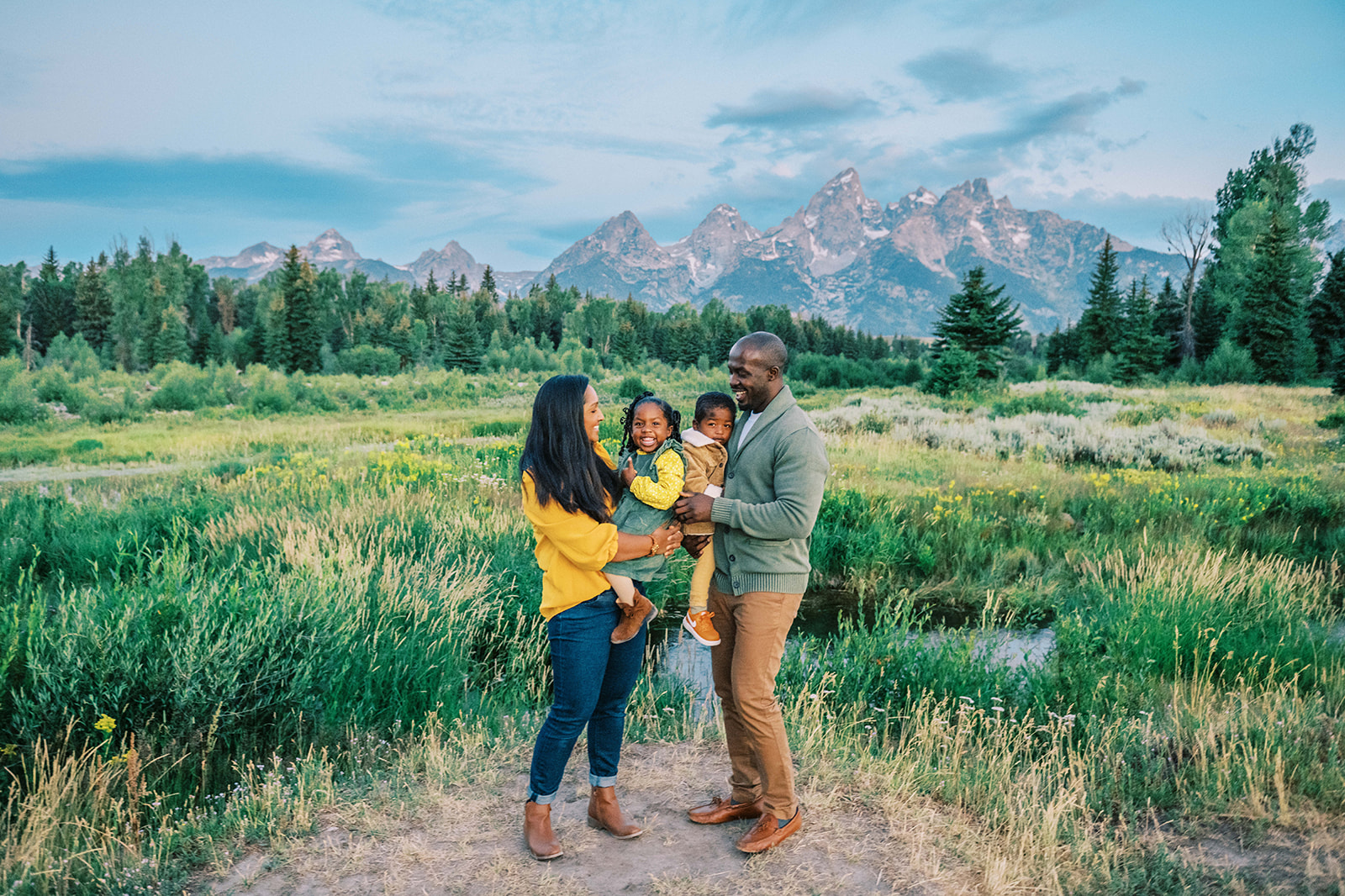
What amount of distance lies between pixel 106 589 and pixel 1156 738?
310 inches

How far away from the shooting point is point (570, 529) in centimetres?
293

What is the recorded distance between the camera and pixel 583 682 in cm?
306

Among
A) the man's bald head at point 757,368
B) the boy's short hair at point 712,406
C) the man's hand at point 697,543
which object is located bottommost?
the man's hand at point 697,543

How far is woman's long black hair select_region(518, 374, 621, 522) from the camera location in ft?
9.64

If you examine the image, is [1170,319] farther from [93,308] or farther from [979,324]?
[93,308]

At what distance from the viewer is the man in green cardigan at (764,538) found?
118 inches

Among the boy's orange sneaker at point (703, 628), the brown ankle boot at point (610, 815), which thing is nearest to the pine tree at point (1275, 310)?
the boy's orange sneaker at point (703, 628)

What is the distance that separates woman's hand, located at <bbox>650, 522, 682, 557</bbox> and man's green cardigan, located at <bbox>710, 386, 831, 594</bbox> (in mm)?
181

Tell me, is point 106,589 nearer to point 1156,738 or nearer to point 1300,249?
point 1156,738

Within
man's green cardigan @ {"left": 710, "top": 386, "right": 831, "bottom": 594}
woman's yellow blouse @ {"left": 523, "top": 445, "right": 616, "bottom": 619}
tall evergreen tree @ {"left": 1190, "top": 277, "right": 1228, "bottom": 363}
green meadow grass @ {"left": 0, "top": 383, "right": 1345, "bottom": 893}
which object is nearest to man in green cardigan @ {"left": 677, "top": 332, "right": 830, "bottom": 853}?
man's green cardigan @ {"left": 710, "top": 386, "right": 831, "bottom": 594}

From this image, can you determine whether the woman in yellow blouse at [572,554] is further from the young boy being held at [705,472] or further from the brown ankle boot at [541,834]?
the young boy being held at [705,472]

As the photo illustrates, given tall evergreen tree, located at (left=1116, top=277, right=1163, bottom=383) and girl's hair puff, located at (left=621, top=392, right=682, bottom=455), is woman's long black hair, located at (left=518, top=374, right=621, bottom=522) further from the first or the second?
tall evergreen tree, located at (left=1116, top=277, right=1163, bottom=383)

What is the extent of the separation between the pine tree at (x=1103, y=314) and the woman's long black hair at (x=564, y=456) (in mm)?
55915

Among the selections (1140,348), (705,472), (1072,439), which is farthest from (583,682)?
(1140,348)
